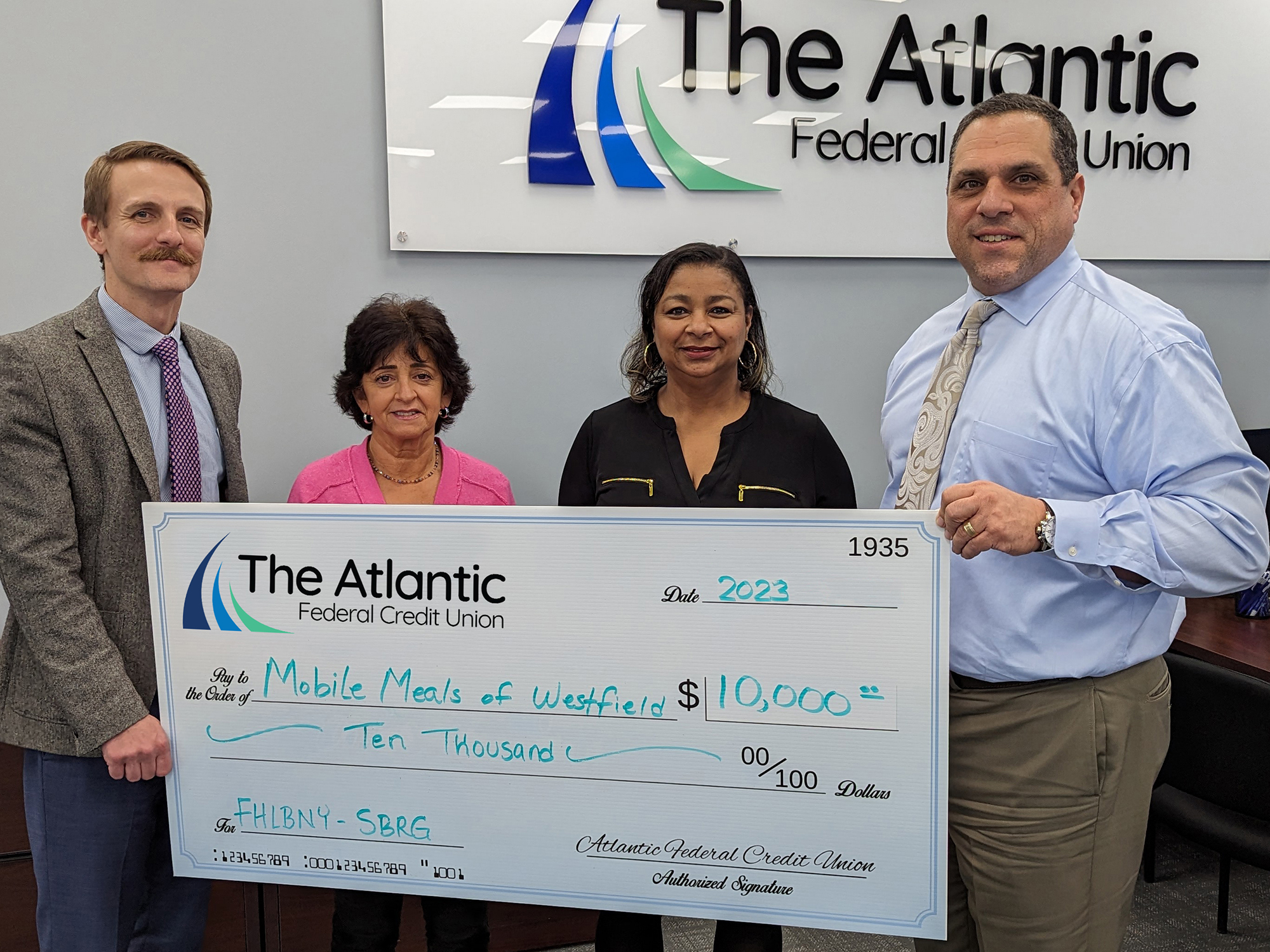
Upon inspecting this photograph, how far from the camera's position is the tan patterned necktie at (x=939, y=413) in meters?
1.49

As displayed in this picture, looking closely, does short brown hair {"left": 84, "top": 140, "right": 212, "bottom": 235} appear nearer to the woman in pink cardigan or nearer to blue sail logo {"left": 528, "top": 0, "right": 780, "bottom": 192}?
the woman in pink cardigan

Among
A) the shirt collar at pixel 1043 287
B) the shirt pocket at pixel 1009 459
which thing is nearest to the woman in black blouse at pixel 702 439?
the shirt pocket at pixel 1009 459

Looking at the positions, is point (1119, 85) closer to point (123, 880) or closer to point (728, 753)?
point (728, 753)

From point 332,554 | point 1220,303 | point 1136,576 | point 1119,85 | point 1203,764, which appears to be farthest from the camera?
point 1220,303

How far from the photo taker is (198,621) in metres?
1.56

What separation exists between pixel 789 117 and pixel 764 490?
144cm

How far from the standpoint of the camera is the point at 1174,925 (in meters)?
2.56

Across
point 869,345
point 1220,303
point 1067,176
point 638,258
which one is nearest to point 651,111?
point 638,258

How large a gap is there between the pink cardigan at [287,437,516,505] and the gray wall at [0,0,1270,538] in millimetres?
736

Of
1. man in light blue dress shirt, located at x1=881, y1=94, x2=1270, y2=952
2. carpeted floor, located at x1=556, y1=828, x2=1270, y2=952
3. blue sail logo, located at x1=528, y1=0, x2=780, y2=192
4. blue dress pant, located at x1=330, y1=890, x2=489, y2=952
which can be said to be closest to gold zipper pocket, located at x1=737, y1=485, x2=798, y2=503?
man in light blue dress shirt, located at x1=881, y1=94, x2=1270, y2=952

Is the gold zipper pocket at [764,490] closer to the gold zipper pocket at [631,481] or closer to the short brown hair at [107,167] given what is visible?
the gold zipper pocket at [631,481]

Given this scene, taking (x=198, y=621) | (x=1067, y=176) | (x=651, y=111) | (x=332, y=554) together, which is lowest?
(x=198, y=621)

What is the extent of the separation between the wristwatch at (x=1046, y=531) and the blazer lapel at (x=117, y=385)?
136 centimetres

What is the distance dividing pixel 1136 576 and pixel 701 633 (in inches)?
24.7
